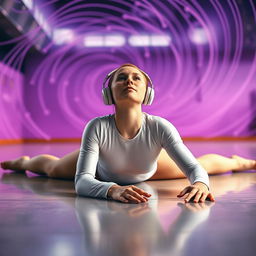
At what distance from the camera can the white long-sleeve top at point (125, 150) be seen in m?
1.65

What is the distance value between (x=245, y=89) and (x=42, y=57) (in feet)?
20.0

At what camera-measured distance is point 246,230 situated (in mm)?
1011

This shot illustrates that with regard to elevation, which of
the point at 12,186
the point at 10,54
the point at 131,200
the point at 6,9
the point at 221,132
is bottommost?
the point at 221,132

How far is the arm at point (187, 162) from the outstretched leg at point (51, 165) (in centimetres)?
73

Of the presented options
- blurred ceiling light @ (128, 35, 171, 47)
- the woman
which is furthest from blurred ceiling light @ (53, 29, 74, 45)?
the woman

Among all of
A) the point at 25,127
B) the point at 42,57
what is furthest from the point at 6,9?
the point at 25,127

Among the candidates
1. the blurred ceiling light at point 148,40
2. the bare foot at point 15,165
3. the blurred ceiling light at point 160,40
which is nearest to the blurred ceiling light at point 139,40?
the blurred ceiling light at point 148,40

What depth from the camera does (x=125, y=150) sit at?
5.76ft

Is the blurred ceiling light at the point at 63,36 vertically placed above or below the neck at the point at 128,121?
above

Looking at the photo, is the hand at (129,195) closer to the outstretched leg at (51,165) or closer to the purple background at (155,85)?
the outstretched leg at (51,165)

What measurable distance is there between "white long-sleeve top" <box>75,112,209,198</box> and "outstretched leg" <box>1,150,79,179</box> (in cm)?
47

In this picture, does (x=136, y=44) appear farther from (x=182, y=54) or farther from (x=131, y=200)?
(x=131, y=200)

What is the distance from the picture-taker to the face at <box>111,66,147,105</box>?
1676 millimetres

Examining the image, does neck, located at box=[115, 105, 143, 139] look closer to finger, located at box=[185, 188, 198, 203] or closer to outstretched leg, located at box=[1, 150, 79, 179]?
finger, located at box=[185, 188, 198, 203]
